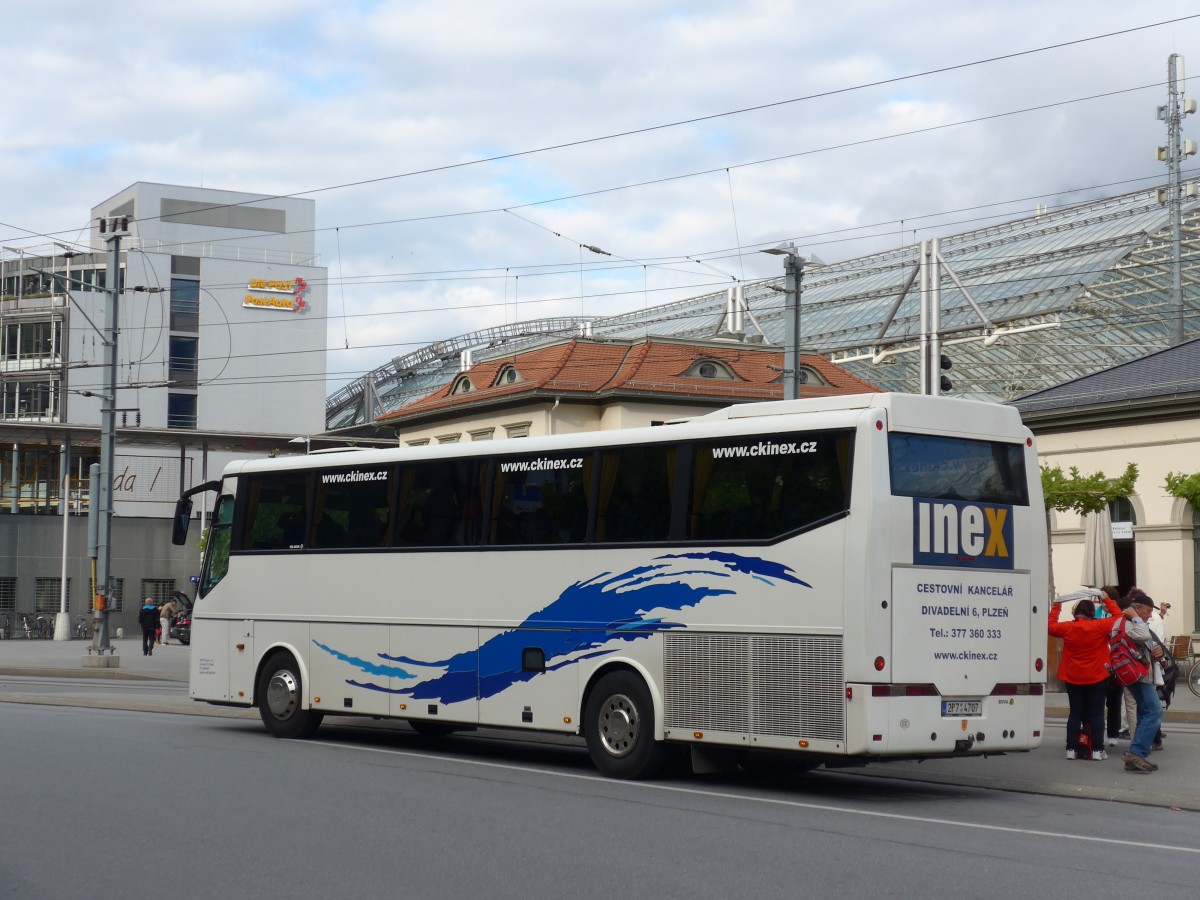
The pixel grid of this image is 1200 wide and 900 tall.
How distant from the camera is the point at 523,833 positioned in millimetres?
10602

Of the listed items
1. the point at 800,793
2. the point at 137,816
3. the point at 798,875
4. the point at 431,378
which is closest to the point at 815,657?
the point at 800,793

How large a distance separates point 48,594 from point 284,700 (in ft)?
168

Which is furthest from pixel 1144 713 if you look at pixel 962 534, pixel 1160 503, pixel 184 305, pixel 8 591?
pixel 184 305

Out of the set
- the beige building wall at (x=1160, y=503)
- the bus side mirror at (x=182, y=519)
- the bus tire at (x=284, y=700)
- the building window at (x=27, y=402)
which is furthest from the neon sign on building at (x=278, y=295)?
the bus tire at (x=284, y=700)

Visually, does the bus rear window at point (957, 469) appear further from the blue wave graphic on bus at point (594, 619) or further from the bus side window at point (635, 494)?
the bus side window at point (635, 494)

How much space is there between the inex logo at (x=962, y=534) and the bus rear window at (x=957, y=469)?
0.09 meters

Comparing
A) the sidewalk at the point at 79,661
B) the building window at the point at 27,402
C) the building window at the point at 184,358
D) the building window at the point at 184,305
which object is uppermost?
the building window at the point at 184,305

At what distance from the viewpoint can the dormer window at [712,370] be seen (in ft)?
177

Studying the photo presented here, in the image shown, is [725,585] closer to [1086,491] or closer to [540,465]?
[540,465]

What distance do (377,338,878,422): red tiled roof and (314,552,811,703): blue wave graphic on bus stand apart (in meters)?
35.2

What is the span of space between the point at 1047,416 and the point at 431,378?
73625 mm

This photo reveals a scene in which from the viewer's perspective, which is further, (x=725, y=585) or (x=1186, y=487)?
(x=1186, y=487)

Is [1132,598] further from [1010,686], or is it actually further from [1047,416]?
[1047,416]

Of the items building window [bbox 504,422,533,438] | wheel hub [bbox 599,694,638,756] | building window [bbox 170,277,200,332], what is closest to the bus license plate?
wheel hub [bbox 599,694,638,756]
